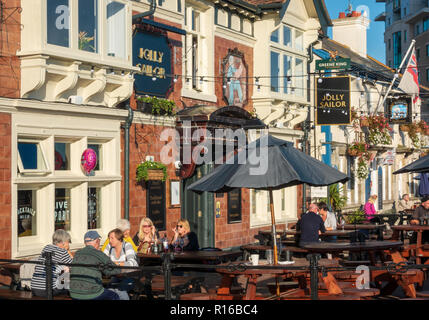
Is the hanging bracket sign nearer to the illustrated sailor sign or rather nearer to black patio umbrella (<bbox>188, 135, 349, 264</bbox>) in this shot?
the illustrated sailor sign

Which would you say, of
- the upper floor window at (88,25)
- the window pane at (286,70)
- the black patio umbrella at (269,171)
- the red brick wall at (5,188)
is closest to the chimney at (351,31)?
the window pane at (286,70)

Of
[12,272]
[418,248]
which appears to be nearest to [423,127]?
[418,248]

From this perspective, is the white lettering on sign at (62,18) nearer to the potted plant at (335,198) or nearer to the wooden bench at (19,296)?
the wooden bench at (19,296)

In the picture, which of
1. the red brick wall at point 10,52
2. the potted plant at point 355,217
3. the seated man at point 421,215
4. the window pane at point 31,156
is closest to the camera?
the red brick wall at point 10,52

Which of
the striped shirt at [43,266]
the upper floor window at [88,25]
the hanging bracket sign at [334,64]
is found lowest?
the striped shirt at [43,266]

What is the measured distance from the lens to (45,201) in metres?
13.3

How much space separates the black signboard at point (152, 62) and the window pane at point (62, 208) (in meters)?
2.91

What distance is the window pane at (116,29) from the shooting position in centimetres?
1458

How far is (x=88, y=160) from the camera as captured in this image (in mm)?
13836

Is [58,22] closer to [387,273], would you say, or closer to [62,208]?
[62,208]

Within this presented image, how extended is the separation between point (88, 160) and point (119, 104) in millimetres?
1744

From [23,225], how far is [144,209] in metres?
3.46
